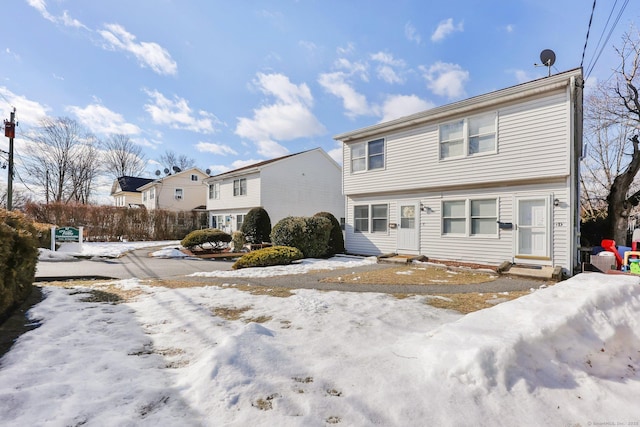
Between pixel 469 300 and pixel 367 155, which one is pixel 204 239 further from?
pixel 469 300

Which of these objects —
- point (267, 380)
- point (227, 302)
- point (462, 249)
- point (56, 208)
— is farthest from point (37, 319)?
point (56, 208)

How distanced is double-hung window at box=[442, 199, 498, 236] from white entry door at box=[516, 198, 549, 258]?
70 cm

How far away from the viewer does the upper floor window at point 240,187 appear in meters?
21.8

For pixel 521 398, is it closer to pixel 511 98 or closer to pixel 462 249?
pixel 462 249

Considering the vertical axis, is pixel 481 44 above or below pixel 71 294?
above

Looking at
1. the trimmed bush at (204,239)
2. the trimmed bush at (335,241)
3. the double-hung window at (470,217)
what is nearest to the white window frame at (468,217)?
the double-hung window at (470,217)

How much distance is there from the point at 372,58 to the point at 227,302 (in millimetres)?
11346

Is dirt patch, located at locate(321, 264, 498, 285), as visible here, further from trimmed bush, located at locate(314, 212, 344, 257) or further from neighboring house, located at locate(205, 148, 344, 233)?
neighboring house, located at locate(205, 148, 344, 233)

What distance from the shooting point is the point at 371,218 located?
1337 cm

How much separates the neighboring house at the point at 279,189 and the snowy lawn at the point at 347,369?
16894 mm

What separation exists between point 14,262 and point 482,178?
11.7m

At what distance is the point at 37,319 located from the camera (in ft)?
14.1

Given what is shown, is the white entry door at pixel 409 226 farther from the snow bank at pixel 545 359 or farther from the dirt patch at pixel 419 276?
the snow bank at pixel 545 359

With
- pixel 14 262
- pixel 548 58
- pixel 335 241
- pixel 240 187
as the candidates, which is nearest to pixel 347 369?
pixel 14 262
